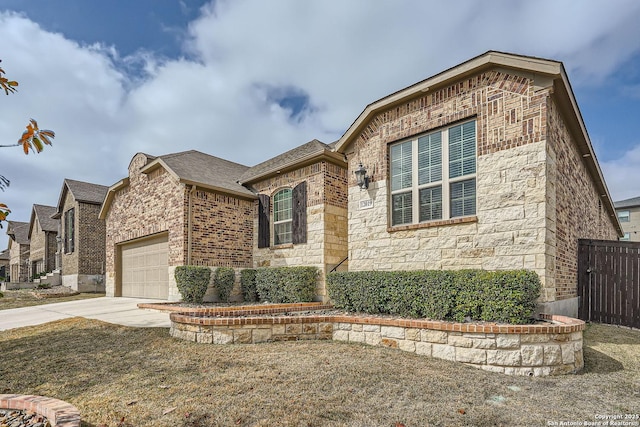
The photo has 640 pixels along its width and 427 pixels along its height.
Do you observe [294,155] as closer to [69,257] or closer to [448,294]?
[448,294]

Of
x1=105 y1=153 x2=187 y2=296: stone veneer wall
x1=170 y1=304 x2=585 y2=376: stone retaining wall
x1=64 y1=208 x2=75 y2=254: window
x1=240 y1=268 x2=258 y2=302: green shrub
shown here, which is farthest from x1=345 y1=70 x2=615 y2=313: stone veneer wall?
x1=64 y1=208 x2=75 y2=254: window

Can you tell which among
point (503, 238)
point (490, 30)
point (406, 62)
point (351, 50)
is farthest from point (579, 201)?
point (351, 50)

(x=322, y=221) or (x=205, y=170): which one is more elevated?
(x=205, y=170)

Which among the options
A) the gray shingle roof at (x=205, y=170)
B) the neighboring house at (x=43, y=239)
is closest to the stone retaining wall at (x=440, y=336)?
the gray shingle roof at (x=205, y=170)

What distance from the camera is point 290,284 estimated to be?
10055 millimetres

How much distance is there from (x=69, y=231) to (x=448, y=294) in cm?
2367

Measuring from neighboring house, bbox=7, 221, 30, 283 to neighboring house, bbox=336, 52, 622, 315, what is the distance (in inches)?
1445

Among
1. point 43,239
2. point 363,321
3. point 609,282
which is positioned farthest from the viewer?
point 43,239

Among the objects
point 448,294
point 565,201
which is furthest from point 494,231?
point 565,201

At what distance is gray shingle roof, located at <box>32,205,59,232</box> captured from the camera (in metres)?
26.9

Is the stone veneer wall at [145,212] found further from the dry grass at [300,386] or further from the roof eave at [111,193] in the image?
the dry grass at [300,386]

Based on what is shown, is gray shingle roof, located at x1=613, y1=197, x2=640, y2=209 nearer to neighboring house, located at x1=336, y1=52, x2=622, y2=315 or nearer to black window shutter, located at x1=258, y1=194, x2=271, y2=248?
neighboring house, located at x1=336, y1=52, x2=622, y2=315

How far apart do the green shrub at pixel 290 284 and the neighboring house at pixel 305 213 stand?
31 centimetres

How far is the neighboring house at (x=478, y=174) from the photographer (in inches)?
245
